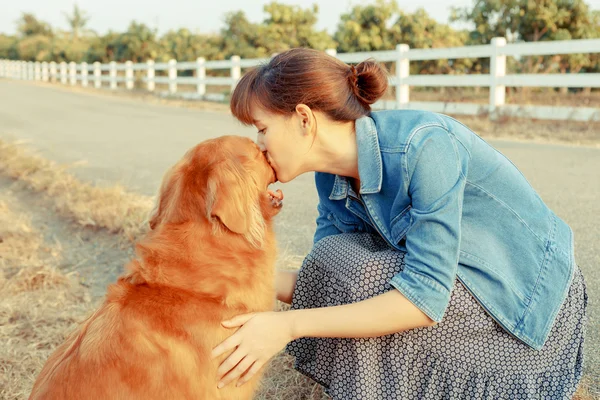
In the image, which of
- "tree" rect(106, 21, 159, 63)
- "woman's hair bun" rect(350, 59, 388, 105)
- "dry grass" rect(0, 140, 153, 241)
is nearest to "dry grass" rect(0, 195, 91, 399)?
"dry grass" rect(0, 140, 153, 241)

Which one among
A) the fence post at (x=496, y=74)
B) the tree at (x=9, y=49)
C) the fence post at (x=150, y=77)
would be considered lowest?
the fence post at (x=496, y=74)

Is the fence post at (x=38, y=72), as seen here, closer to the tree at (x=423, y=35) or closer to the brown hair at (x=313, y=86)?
the tree at (x=423, y=35)

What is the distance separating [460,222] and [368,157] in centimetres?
43

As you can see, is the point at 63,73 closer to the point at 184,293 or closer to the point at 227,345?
the point at 184,293

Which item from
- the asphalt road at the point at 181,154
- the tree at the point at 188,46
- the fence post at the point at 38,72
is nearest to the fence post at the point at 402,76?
the asphalt road at the point at 181,154

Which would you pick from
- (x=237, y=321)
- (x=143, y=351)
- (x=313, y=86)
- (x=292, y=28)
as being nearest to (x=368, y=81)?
(x=313, y=86)

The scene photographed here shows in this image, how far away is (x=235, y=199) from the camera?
2.21 m

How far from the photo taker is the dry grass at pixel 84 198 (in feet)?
16.7

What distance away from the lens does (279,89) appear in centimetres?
243

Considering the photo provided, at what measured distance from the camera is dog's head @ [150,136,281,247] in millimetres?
2195

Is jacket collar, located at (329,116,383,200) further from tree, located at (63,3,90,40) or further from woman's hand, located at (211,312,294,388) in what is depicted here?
tree, located at (63,3,90,40)

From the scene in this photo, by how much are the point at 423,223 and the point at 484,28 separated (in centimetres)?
1434

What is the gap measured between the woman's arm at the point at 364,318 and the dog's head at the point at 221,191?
348 millimetres

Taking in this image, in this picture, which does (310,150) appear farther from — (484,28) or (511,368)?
(484,28)
